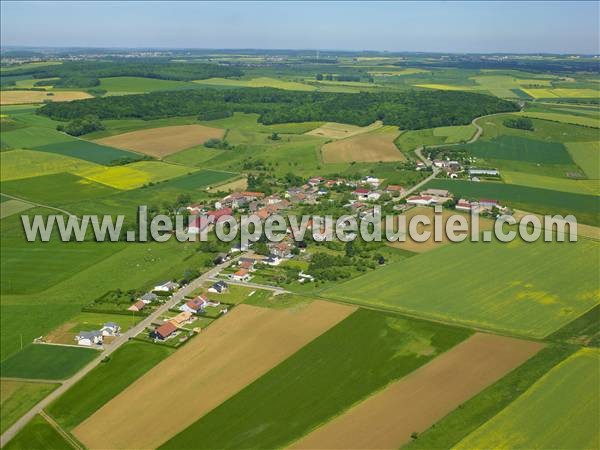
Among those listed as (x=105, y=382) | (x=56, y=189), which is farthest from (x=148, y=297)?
(x=56, y=189)

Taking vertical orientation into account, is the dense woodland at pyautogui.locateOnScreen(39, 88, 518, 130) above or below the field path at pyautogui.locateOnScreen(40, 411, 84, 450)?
above

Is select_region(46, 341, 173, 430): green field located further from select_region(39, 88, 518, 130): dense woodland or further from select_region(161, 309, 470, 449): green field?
select_region(39, 88, 518, 130): dense woodland

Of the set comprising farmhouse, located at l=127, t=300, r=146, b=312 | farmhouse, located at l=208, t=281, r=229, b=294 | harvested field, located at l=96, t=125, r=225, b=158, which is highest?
harvested field, located at l=96, t=125, r=225, b=158

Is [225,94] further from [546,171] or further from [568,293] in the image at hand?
[568,293]

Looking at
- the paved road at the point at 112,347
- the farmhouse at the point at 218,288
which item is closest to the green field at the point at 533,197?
the paved road at the point at 112,347

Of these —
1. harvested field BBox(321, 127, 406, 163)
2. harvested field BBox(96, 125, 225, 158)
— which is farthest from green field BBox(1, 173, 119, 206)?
harvested field BBox(321, 127, 406, 163)

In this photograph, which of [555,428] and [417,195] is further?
[417,195]

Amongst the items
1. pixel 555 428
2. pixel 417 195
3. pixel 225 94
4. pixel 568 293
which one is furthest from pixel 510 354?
pixel 225 94
